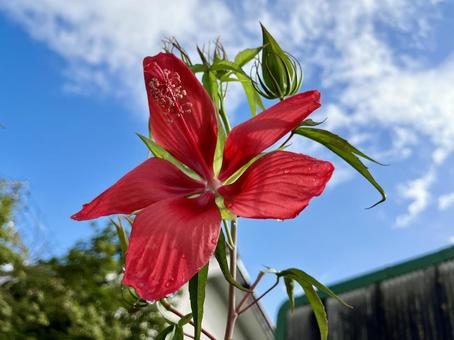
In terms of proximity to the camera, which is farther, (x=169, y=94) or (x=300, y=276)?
(x=300, y=276)

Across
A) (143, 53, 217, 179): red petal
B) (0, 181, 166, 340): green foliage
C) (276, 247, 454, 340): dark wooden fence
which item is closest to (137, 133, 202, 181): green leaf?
(143, 53, 217, 179): red petal

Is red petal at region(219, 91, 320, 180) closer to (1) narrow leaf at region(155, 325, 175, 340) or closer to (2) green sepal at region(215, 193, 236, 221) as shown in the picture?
(2) green sepal at region(215, 193, 236, 221)

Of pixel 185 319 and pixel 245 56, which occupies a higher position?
pixel 245 56

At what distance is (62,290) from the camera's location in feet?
16.2

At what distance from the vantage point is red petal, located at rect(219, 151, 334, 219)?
422mm

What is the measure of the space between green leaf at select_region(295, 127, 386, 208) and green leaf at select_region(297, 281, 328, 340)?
0.38 feet

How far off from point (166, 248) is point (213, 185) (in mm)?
100

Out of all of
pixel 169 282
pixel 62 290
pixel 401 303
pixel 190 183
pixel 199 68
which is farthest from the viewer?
pixel 62 290

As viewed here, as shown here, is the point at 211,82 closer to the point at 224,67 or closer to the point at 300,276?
the point at 224,67

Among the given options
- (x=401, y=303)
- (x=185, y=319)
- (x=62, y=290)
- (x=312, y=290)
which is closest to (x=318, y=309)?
(x=312, y=290)

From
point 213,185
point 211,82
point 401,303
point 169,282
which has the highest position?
point 401,303

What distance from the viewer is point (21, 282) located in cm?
495

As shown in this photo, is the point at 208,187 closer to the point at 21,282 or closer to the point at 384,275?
the point at 384,275

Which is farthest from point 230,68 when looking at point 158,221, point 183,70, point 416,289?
point 416,289
